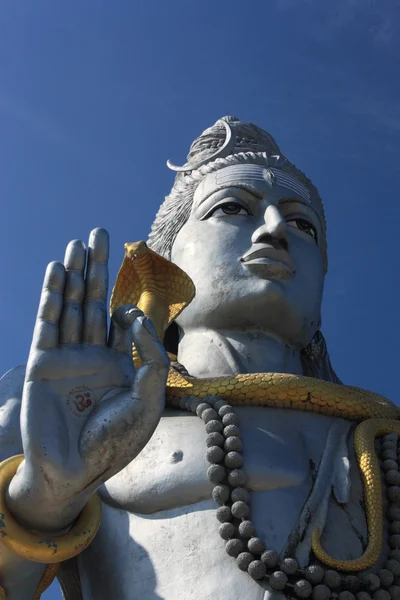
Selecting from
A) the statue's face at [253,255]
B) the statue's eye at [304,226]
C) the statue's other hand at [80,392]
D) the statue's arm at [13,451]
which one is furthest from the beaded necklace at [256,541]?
the statue's eye at [304,226]

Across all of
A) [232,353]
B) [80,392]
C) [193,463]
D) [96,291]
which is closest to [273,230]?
[232,353]

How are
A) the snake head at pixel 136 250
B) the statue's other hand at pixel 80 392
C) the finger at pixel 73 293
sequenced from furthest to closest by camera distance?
the snake head at pixel 136 250
the finger at pixel 73 293
the statue's other hand at pixel 80 392

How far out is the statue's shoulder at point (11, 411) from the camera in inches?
231

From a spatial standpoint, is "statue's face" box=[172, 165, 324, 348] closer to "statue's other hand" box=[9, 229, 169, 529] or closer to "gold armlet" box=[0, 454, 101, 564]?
"statue's other hand" box=[9, 229, 169, 529]

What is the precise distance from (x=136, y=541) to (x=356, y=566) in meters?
1.25

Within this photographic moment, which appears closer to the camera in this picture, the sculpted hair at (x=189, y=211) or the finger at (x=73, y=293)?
the finger at (x=73, y=293)

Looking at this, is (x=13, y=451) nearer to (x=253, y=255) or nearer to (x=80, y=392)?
(x=80, y=392)

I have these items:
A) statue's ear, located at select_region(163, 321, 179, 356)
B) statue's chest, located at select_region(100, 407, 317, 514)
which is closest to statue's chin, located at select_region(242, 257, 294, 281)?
statue's ear, located at select_region(163, 321, 179, 356)

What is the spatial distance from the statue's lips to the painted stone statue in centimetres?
2

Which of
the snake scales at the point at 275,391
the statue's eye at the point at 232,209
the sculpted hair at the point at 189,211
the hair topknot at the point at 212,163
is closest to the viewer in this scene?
the snake scales at the point at 275,391

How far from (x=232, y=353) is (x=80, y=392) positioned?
230 centimetres

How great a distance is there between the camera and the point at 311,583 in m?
5.26

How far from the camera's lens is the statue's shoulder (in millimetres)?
5859

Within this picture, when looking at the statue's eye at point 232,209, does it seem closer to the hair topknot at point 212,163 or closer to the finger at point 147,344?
the hair topknot at point 212,163
